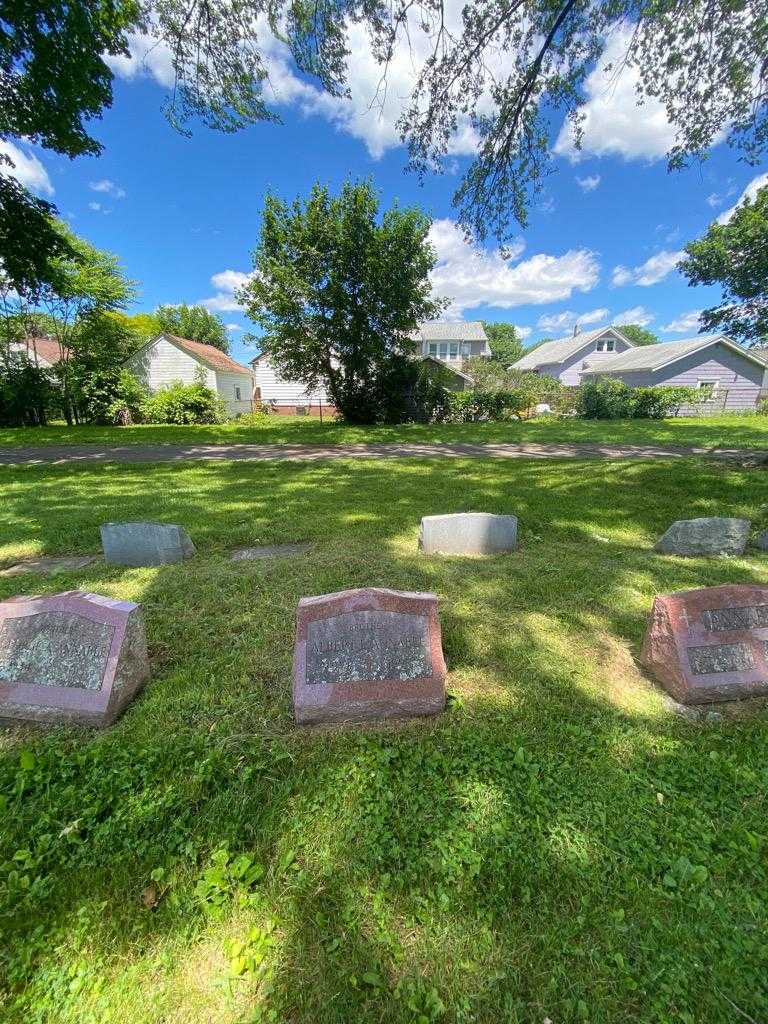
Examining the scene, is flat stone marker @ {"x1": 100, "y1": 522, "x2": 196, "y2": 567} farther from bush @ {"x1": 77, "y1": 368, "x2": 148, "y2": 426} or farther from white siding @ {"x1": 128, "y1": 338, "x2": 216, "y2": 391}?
white siding @ {"x1": 128, "y1": 338, "x2": 216, "y2": 391}

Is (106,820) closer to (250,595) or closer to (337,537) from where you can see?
(250,595)

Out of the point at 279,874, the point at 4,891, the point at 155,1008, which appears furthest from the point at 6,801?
the point at 279,874

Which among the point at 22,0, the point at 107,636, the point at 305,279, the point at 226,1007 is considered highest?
the point at 22,0

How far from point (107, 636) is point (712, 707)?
10.8ft

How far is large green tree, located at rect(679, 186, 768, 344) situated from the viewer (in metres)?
9.04

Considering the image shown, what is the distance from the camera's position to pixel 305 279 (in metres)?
17.2

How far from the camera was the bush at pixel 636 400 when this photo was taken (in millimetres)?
22641

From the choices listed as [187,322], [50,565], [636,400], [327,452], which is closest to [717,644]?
[50,565]

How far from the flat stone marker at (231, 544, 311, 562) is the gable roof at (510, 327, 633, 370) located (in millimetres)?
35692

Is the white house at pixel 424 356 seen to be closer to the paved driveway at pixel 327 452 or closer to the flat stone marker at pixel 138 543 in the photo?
the paved driveway at pixel 327 452

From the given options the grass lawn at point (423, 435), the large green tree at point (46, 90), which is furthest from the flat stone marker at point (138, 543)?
the grass lawn at point (423, 435)

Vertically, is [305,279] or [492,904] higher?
[305,279]

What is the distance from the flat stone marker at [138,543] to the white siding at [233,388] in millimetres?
23473

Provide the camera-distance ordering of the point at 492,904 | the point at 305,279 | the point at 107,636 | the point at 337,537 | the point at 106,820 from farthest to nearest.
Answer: the point at 305,279
the point at 337,537
the point at 107,636
the point at 106,820
the point at 492,904
